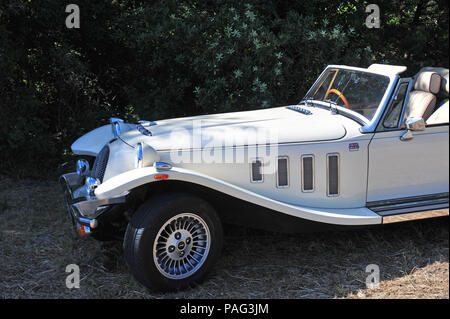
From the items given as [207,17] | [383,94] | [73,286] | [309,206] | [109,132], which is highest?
[207,17]

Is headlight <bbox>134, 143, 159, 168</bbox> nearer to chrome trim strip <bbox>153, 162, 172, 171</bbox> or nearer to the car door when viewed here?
chrome trim strip <bbox>153, 162, 172, 171</bbox>

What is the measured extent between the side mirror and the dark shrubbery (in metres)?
2.33

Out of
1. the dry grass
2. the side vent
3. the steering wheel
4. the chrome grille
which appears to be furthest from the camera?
the steering wheel

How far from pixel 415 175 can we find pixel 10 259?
12.3 feet

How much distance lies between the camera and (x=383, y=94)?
173 inches

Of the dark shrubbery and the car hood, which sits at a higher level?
the dark shrubbery

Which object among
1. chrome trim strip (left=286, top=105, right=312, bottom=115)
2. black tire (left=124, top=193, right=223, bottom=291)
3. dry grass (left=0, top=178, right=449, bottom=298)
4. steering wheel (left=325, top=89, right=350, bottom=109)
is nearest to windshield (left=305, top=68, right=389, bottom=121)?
steering wheel (left=325, top=89, right=350, bottom=109)

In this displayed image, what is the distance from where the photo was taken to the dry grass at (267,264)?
3979mm

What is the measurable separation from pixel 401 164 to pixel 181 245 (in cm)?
201

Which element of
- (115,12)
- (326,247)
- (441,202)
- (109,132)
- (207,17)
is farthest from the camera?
(115,12)

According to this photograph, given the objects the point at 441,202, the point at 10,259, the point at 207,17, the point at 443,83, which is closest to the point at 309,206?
the point at 441,202

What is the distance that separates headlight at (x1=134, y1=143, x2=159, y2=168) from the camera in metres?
3.89

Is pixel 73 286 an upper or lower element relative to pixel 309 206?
lower

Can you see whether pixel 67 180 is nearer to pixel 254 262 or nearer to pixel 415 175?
pixel 254 262
